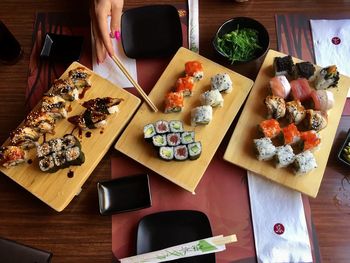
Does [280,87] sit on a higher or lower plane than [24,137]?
higher

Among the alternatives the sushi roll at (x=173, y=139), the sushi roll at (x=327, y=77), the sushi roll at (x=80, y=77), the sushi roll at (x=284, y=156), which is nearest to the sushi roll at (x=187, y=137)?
the sushi roll at (x=173, y=139)

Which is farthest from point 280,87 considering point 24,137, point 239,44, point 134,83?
point 24,137

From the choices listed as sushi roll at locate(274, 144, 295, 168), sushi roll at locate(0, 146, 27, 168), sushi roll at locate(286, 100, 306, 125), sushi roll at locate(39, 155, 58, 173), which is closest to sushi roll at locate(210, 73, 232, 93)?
sushi roll at locate(286, 100, 306, 125)

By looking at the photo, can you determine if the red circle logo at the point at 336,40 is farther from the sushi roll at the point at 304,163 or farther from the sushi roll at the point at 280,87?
the sushi roll at the point at 304,163

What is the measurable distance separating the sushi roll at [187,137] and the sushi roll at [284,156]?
0.49 m

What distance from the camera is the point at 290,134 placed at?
1.97 metres

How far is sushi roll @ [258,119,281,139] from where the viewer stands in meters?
1.99

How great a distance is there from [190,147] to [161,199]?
0.35 m

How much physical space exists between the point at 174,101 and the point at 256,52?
2.13 ft

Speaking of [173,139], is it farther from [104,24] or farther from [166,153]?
[104,24]

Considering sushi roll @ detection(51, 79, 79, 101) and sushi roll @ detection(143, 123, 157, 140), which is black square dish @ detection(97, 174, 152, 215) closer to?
sushi roll @ detection(143, 123, 157, 140)

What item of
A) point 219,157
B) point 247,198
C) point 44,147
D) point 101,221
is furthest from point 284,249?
point 44,147

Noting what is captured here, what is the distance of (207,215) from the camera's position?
196 cm

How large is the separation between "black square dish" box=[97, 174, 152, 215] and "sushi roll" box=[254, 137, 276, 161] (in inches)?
25.6
